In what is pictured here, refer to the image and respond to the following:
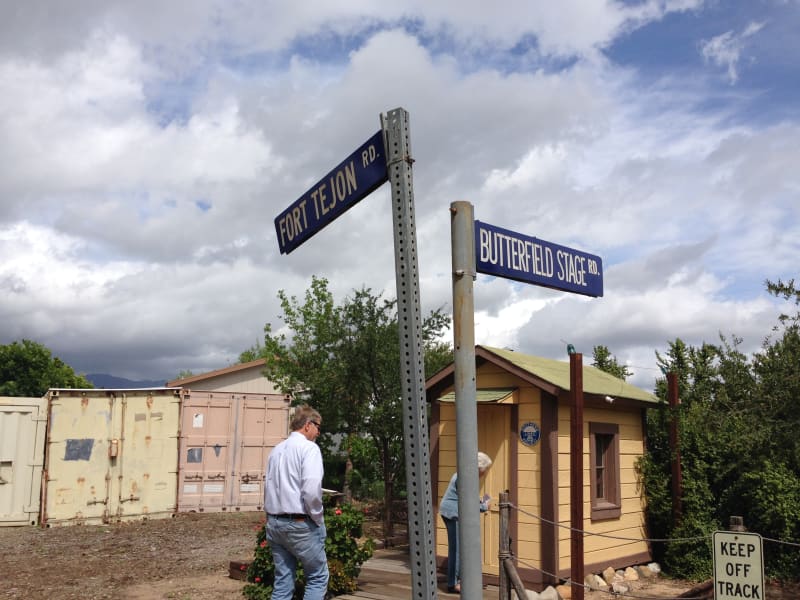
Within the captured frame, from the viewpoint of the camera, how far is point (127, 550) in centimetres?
1252

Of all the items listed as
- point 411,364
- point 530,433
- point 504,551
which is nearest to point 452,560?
point 530,433

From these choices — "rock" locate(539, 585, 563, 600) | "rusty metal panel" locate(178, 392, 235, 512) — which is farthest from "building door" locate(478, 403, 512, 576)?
"rusty metal panel" locate(178, 392, 235, 512)

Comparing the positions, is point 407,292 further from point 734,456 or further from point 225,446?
point 225,446

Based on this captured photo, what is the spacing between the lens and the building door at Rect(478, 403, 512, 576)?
10.3 meters

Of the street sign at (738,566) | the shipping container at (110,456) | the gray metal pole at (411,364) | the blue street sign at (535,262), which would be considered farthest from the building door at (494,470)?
the shipping container at (110,456)

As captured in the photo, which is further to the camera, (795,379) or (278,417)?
(278,417)

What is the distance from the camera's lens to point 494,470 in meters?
10.5

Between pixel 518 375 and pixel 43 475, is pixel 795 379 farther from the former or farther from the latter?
pixel 43 475

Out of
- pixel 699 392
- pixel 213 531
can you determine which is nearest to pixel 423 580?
pixel 699 392

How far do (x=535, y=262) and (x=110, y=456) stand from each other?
14.7m

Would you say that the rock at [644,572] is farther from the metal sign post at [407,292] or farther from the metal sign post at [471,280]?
the metal sign post at [407,292]

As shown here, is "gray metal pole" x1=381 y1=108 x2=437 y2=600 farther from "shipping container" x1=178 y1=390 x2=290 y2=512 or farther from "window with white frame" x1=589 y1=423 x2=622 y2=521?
"shipping container" x1=178 y1=390 x2=290 y2=512

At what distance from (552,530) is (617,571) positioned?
7.11ft

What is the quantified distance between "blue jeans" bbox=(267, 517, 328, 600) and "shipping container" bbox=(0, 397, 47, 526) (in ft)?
41.1
